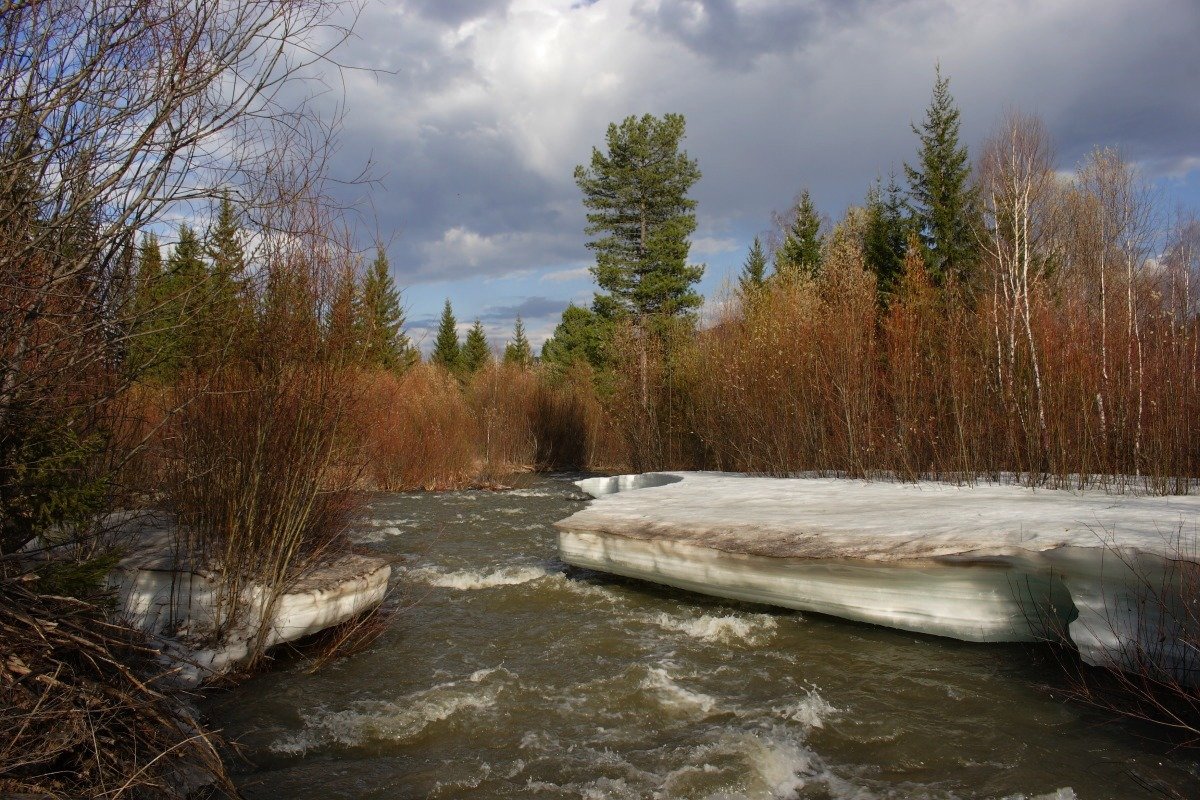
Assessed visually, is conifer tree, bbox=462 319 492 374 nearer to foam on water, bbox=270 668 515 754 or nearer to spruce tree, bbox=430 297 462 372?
spruce tree, bbox=430 297 462 372

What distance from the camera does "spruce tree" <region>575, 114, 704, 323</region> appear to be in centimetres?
2158

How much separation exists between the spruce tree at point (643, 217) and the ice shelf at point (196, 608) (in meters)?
17.0

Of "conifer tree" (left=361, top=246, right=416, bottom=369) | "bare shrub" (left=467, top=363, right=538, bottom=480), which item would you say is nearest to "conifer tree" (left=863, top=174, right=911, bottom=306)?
"bare shrub" (left=467, top=363, right=538, bottom=480)

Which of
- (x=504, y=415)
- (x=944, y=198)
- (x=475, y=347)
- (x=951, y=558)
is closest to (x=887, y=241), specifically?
(x=944, y=198)

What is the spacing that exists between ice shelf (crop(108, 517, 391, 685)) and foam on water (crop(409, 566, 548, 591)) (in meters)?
2.11

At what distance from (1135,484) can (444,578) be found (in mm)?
6763

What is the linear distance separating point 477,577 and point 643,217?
54.2ft

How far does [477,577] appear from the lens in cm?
755

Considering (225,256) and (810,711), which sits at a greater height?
(225,256)

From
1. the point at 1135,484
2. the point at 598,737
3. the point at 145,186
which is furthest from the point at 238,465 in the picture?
the point at 1135,484

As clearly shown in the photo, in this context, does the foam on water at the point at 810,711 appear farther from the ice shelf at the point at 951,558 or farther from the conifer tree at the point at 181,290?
the conifer tree at the point at 181,290

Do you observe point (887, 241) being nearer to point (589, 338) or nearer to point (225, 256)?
point (589, 338)

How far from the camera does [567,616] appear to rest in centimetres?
630

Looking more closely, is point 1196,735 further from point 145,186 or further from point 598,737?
point 145,186
